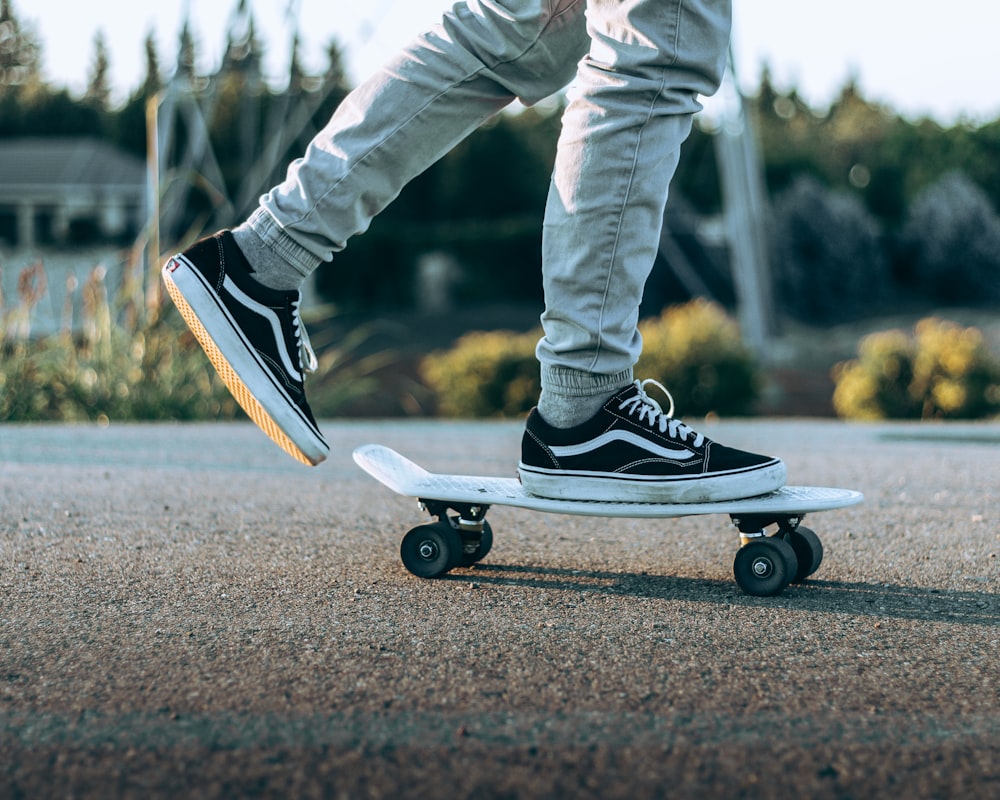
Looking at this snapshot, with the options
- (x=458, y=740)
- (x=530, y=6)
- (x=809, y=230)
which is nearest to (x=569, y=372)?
(x=530, y=6)

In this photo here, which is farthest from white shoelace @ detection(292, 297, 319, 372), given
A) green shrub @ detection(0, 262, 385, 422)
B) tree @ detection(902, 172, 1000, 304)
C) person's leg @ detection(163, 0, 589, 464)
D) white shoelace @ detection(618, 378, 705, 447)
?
tree @ detection(902, 172, 1000, 304)

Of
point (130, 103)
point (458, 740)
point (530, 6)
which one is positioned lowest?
point (458, 740)

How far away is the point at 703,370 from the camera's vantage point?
9.33 meters

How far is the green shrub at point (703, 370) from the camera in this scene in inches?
366

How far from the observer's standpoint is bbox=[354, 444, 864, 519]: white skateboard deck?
180 cm

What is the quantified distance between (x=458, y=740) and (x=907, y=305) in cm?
2398

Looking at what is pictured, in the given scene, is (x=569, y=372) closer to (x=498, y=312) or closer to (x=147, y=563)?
(x=147, y=563)

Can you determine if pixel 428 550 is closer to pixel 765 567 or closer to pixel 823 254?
pixel 765 567

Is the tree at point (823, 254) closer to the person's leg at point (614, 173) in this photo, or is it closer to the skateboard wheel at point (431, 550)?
the person's leg at point (614, 173)

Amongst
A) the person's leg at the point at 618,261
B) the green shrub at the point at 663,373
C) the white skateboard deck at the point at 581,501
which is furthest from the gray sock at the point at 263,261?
the green shrub at the point at 663,373

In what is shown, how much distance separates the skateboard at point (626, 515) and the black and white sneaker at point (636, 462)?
20mm

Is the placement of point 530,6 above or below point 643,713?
above

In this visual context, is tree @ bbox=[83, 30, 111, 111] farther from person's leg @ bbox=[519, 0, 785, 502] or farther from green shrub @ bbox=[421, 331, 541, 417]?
person's leg @ bbox=[519, 0, 785, 502]

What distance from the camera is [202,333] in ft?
6.21
